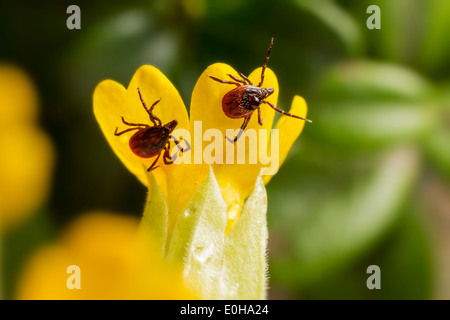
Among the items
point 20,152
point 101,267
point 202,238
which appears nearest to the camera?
point 202,238

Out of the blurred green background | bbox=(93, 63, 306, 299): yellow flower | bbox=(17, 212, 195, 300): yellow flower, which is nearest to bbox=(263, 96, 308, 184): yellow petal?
bbox=(93, 63, 306, 299): yellow flower

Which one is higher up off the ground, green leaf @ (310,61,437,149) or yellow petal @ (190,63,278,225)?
green leaf @ (310,61,437,149)

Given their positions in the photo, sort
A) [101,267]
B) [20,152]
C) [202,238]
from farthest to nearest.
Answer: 1. [20,152]
2. [101,267]
3. [202,238]

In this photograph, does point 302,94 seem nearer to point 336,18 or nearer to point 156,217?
point 336,18

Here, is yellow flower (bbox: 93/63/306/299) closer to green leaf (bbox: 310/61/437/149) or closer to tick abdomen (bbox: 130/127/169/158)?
tick abdomen (bbox: 130/127/169/158)

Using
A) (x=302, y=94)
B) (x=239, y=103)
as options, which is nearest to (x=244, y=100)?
(x=239, y=103)

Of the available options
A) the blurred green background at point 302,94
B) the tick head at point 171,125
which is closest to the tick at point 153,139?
the tick head at point 171,125

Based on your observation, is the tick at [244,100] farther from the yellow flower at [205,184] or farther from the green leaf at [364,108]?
the green leaf at [364,108]
